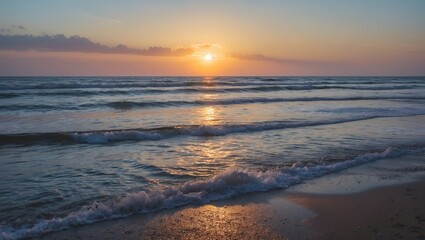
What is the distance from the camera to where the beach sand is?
5098 mm

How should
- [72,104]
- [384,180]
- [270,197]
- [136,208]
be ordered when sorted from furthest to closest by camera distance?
[72,104], [384,180], [270,197], [136,208]

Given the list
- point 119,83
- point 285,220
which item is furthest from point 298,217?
point 119,83

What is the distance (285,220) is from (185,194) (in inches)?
74.0

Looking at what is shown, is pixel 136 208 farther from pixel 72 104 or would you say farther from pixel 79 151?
pixel 72 104

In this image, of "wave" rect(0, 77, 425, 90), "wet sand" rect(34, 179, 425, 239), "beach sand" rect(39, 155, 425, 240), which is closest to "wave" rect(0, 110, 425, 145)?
"beach sand" rect(39, 155, 425, 240)

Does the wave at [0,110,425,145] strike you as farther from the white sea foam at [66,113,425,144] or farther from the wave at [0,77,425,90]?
the wave at [0,77,425,90]

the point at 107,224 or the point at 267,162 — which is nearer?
the point at 107,224

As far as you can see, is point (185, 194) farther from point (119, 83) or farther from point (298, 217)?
point (119, 83)

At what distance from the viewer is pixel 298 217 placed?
18.9 ft

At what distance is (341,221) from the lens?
558cm

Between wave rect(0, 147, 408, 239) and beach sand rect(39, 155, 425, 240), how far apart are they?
19 cm

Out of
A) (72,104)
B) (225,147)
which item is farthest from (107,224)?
(72,104)

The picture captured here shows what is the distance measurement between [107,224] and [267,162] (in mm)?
4815

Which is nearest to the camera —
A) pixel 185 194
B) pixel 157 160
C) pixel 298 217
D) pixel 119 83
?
pixel 298 217
